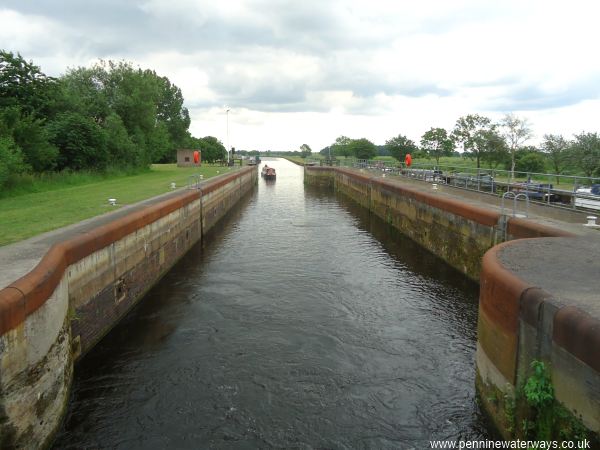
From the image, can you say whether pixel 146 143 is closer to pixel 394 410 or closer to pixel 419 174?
pixel 419 174

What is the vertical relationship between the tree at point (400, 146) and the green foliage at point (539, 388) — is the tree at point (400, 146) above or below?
above

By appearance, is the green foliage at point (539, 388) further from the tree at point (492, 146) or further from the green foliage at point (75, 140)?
the tree at point (492, 146)

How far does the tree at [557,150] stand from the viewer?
42.6 metres

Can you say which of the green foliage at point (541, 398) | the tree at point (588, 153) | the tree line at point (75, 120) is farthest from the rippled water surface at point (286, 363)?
the tree at point (588, 153)

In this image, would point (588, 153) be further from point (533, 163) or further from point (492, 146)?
point (492, 146)

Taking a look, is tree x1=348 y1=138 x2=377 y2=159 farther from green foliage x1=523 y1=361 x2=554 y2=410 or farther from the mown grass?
green foliage x1=523 y1=361 x2=554 y2=410

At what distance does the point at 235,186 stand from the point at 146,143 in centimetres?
1177

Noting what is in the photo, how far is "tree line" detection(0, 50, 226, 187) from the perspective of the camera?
24.6m

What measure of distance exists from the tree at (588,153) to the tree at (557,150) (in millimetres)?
1315

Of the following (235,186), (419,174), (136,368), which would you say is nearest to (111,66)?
(235,186)

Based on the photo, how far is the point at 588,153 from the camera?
1526 inches

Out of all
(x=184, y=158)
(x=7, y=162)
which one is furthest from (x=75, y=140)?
(x=184, y=158)

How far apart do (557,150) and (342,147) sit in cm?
9804

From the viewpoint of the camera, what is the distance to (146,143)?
45812 millimetres
